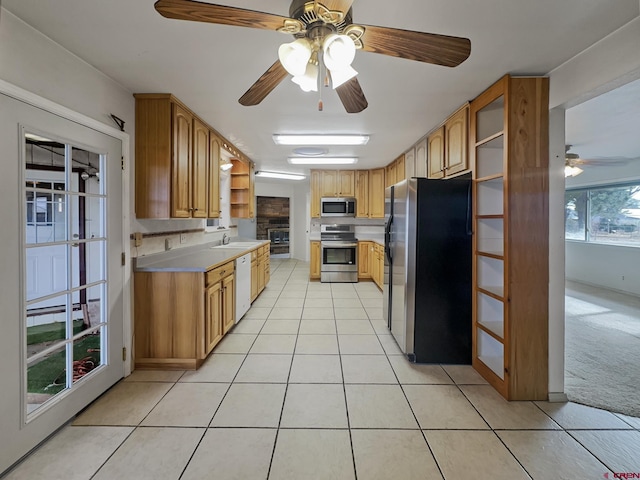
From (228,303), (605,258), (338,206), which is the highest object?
(338,206)

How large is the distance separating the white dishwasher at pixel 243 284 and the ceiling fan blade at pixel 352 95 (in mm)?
2175

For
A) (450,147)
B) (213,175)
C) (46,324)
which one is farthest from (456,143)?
(46,324)

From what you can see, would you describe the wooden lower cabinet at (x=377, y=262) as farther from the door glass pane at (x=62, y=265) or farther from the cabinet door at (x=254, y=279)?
the door glass pane at (x=62, y=265)

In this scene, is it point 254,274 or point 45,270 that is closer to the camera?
point 45,270

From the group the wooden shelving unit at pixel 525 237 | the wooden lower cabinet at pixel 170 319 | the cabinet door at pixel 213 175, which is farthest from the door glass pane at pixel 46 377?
the wooden shelving unit at pixel 525 237

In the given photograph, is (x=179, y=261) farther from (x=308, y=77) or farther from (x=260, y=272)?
(x=308, y=77)

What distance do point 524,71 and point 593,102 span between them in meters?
1.19

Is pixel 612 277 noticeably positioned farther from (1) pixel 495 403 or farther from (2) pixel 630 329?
(1) pixel 495 403

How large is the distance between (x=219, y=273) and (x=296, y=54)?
2072mm

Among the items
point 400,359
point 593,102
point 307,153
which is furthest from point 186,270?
point 593,102

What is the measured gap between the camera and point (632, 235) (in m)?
4.89

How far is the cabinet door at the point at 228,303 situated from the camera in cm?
283

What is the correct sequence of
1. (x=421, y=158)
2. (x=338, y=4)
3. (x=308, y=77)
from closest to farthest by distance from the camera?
(x=338, y=4)
(x=308, y=77)
(x=421, y=158)

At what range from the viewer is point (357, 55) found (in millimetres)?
1737
